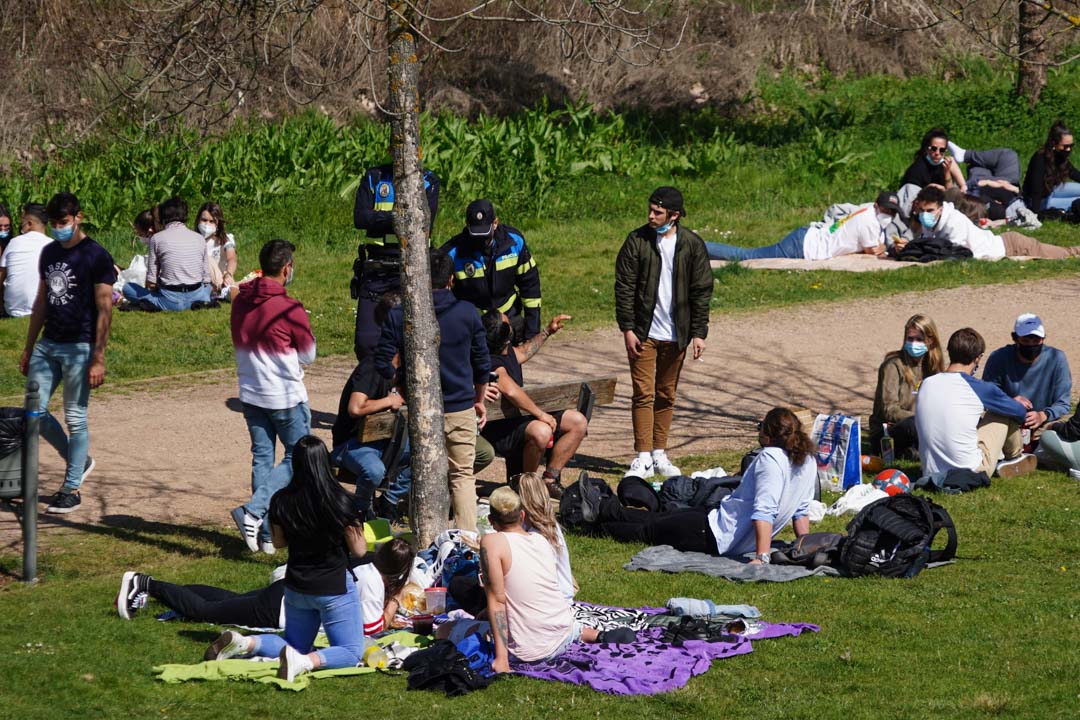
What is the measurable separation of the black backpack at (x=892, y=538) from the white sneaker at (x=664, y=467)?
241 cm

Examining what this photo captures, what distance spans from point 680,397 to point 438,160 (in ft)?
25.2

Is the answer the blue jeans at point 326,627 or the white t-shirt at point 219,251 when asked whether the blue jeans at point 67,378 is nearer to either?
the blue jeans at point 326,627

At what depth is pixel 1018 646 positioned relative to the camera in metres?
6.50

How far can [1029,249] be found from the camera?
16766 millimetres

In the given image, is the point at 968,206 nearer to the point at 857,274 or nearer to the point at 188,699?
the point at 857,274

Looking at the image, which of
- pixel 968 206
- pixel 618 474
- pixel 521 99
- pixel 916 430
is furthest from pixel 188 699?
pixel 521 99

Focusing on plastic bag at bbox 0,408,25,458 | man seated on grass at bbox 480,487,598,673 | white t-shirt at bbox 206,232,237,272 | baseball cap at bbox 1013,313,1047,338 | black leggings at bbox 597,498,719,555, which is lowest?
black leggings at bbox 597,498,719,555

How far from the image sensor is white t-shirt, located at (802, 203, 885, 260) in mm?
16766

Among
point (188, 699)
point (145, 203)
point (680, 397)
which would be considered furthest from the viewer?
point (145, 203)

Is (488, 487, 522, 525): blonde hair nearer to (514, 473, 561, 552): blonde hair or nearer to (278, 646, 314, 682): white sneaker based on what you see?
(514, 473, 561, 552): blonde hair

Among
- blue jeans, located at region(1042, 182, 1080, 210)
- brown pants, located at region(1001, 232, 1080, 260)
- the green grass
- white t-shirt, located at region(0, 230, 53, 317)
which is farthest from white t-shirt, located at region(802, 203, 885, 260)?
the green grass

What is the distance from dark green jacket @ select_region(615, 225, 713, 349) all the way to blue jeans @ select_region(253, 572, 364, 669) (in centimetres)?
411

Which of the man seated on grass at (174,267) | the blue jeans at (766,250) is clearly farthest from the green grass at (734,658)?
the blue jeans at (766,250)

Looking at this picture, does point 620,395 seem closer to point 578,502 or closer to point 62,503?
point 578,502
